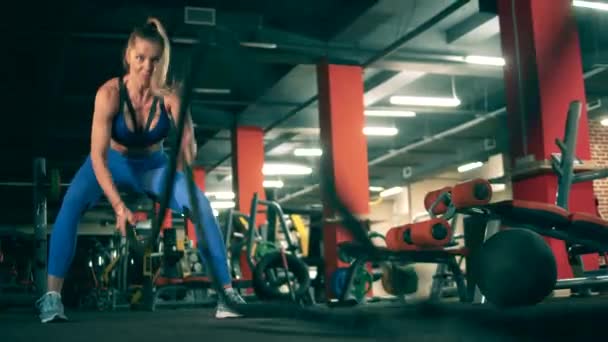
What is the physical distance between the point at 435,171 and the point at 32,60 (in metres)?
9.10

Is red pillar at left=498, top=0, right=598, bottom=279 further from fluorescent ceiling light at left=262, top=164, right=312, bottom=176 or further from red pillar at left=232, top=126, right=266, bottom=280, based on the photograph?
fluorescent ceiling light at left=262, top=164, right=312, bottom=176

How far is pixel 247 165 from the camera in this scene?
34.9ft

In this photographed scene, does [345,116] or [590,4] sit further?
[345,116]

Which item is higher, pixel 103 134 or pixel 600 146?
pixel 600 146

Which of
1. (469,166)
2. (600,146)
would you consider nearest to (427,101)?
(600,146)

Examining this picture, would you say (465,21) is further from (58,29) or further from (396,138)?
(396,138)

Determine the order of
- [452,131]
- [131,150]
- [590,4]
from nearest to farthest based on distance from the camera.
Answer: [131,150], [590,4], [452,131]

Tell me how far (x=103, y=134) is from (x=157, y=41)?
35cm

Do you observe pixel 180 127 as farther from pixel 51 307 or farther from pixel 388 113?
pixel 388 113

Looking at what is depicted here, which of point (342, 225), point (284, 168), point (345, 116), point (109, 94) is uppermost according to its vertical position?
point (284, 168)

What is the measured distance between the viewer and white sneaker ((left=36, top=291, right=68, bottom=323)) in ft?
7.28

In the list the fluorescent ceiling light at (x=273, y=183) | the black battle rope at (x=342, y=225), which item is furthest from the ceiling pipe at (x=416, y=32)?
the fluorescent ceiling light at (x=273, y=183)

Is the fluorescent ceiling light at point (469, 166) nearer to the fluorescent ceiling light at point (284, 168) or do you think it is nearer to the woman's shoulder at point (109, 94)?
the fluorescent ceiling light at point (284, 168)

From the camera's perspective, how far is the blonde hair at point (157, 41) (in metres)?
1.89
